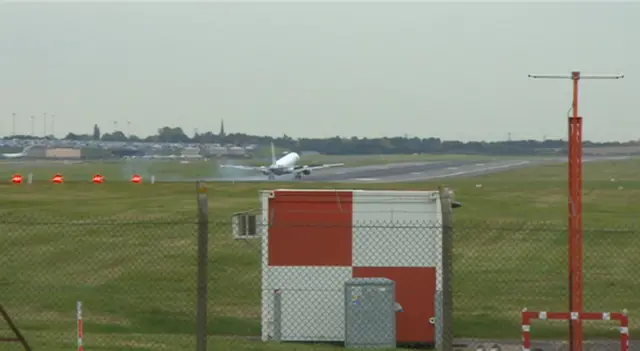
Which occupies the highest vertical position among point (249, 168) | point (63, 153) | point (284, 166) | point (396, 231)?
point (63, 153)

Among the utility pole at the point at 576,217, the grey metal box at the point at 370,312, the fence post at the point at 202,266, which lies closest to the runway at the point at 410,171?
the grey metal box at the point at 370,312

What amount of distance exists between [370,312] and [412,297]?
826 mm

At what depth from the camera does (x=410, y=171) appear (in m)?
76.2

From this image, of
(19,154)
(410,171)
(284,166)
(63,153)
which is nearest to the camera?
(284,166)

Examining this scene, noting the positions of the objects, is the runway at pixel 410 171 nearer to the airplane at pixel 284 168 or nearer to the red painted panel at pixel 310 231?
the airplane at pixel 284 168

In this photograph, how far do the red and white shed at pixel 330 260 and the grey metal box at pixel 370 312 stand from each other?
0.46 metres

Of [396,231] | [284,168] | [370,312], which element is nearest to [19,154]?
[284,168]

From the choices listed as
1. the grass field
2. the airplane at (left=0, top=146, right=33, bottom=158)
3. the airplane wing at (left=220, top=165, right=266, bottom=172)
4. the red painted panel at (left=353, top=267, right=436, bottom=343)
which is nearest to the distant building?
the airplane at (left=0, top=146, right=33, bottom=158)

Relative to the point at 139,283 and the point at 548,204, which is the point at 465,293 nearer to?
the point at 139,283

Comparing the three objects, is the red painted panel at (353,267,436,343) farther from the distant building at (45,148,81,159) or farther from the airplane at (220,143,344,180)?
the distant building at (45,148,81,159)

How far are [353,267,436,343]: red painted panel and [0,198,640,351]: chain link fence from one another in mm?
13

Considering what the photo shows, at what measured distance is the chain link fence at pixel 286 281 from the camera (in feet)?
43.4

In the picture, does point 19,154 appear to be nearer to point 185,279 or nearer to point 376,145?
point 376,145

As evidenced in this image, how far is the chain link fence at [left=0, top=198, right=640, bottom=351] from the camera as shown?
43.4 ft
